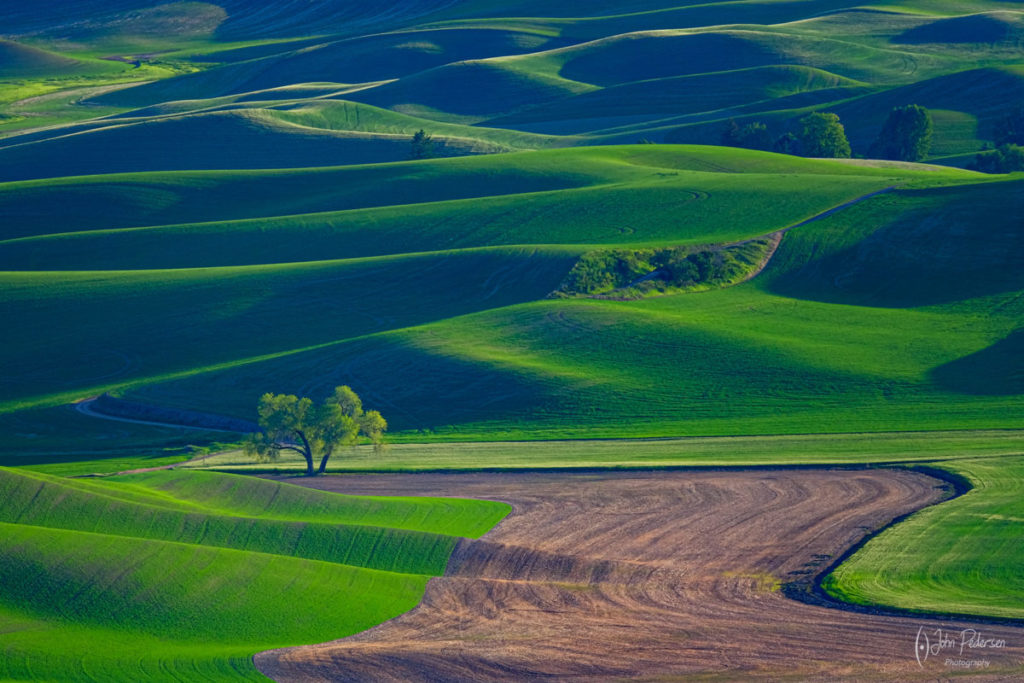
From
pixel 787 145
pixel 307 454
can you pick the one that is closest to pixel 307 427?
pixel 307 454

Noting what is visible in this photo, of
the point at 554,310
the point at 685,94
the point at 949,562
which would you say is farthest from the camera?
the point at 685,94

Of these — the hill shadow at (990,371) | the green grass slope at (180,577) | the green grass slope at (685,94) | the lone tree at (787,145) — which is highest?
the green grass slope at (685,94)

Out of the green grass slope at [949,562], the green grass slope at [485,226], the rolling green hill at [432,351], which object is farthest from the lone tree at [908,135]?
the green grass slope at [949,562]

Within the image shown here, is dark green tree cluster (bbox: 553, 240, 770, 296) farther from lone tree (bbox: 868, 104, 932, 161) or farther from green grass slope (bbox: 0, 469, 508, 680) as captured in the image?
lone tree (bbox: 868, 104, 932, 161)

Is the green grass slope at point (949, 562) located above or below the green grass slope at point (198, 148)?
below

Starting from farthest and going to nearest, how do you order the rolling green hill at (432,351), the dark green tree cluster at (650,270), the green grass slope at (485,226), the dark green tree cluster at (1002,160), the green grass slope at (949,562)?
the dark green tree cluster at (1002,160) → the green grass slope at (485,226) → the dark green tree cluster at (650,270) → the rolling green hill at (432,351) → the green grass slope at (949,562)

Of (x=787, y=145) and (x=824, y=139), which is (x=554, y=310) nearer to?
(x=824, y=139)

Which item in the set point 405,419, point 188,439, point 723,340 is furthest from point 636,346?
point 188,439

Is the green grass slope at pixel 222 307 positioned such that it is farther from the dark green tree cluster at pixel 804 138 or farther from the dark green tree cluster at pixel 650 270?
the dark green tree cluster at pixel 804 138
